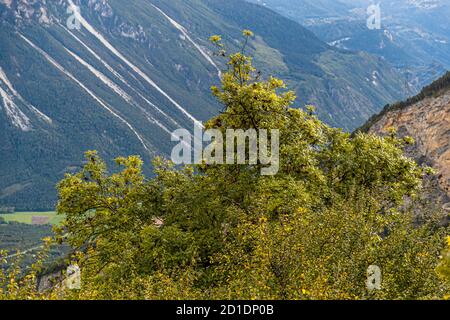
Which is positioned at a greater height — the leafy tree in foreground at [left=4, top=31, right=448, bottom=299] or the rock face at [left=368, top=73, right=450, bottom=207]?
the rock face at [left=368, top=73, right=450, bottom=207]

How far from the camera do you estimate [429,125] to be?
6731cm

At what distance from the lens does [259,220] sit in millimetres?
24422

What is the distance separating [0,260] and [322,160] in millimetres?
22314

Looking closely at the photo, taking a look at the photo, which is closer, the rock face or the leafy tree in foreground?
the leafy tree in foreground

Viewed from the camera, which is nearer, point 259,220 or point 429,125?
point 259,220

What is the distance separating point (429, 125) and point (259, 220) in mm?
48268

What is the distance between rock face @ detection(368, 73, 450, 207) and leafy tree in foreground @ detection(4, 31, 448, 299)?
21.4m

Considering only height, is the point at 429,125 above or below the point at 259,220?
above

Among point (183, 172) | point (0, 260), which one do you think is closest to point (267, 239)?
point (0, 260)

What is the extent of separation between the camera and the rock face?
203 ft

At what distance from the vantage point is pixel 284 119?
3662 cm

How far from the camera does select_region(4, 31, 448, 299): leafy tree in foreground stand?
73.9ft

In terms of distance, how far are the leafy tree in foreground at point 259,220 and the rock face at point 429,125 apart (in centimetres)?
2143
